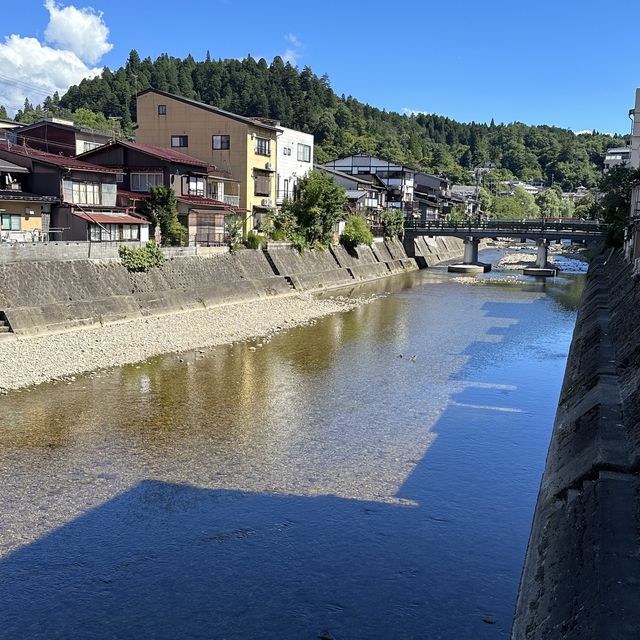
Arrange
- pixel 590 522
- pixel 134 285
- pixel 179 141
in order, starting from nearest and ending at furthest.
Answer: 1. pixel 590 522
2. pixel 134 285
3. pixel 179 141

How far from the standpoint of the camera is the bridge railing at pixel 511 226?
2505 inches

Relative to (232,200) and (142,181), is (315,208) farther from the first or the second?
(142,181)

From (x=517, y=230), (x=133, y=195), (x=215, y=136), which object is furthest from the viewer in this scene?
(x=517, y=230)

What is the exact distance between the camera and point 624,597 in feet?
22.6

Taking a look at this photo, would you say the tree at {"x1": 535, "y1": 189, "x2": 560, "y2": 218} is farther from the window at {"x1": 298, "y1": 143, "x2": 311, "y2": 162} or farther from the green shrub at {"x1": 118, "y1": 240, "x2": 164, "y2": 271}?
the green shrub at {"x1": 118, "y1": 240, "x2": 164, "y2": 271}

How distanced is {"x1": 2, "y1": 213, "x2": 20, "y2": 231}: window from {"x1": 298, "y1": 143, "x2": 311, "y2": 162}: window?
29.6 m

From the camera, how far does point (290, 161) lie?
54438mm

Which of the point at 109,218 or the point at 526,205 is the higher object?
the point at 526,205

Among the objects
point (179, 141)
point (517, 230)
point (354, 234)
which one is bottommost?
point (354, 234)

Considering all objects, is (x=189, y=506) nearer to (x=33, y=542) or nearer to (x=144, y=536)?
(x=144, y=536)

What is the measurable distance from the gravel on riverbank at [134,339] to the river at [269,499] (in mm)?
1069

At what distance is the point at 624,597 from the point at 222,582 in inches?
217

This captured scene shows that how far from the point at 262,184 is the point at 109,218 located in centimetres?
1885

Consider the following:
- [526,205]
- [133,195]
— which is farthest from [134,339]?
[526,205]
